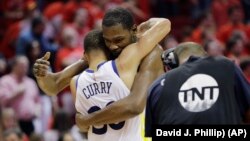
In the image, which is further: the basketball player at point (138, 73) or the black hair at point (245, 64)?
the black hair at point (245, 64)

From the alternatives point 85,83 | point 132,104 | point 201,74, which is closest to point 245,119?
point 201,74

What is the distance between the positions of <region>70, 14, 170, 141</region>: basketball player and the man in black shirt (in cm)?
81

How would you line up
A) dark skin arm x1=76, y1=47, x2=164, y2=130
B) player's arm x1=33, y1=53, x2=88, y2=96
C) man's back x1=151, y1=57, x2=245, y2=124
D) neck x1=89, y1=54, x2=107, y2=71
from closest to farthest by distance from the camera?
man's back x1=151, y1=57, x2=245, y2=124 < dark skin arm x1=76, y1=47, x2=164, y2=130 < neck x1=89, y1=54, x2=107, y2=71 < player's arm x1=33, y1=53, x2=88, y2=96

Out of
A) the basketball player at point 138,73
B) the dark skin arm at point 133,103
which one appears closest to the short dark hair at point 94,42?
the basketball player at point 138,73

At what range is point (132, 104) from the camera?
5625mm

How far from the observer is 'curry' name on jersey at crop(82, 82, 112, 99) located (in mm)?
5766

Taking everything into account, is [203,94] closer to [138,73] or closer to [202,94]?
[202,94]

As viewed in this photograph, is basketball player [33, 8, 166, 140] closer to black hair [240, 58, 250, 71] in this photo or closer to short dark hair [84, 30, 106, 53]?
short dark hair [84, 30, 106, 53]

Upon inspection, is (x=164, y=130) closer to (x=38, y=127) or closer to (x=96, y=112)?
(x=96, y=112)

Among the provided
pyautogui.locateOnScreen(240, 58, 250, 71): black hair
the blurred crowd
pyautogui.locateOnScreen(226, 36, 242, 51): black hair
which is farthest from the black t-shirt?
pyautogui.locateOnScreen(226, 36, 242, 51): black hair

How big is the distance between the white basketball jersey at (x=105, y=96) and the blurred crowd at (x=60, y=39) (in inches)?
137

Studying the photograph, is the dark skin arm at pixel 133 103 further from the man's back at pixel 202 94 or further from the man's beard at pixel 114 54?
the man's back at pixel 202 94

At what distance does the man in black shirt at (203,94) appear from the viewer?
15.6ft

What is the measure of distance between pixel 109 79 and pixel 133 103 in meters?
0.28
